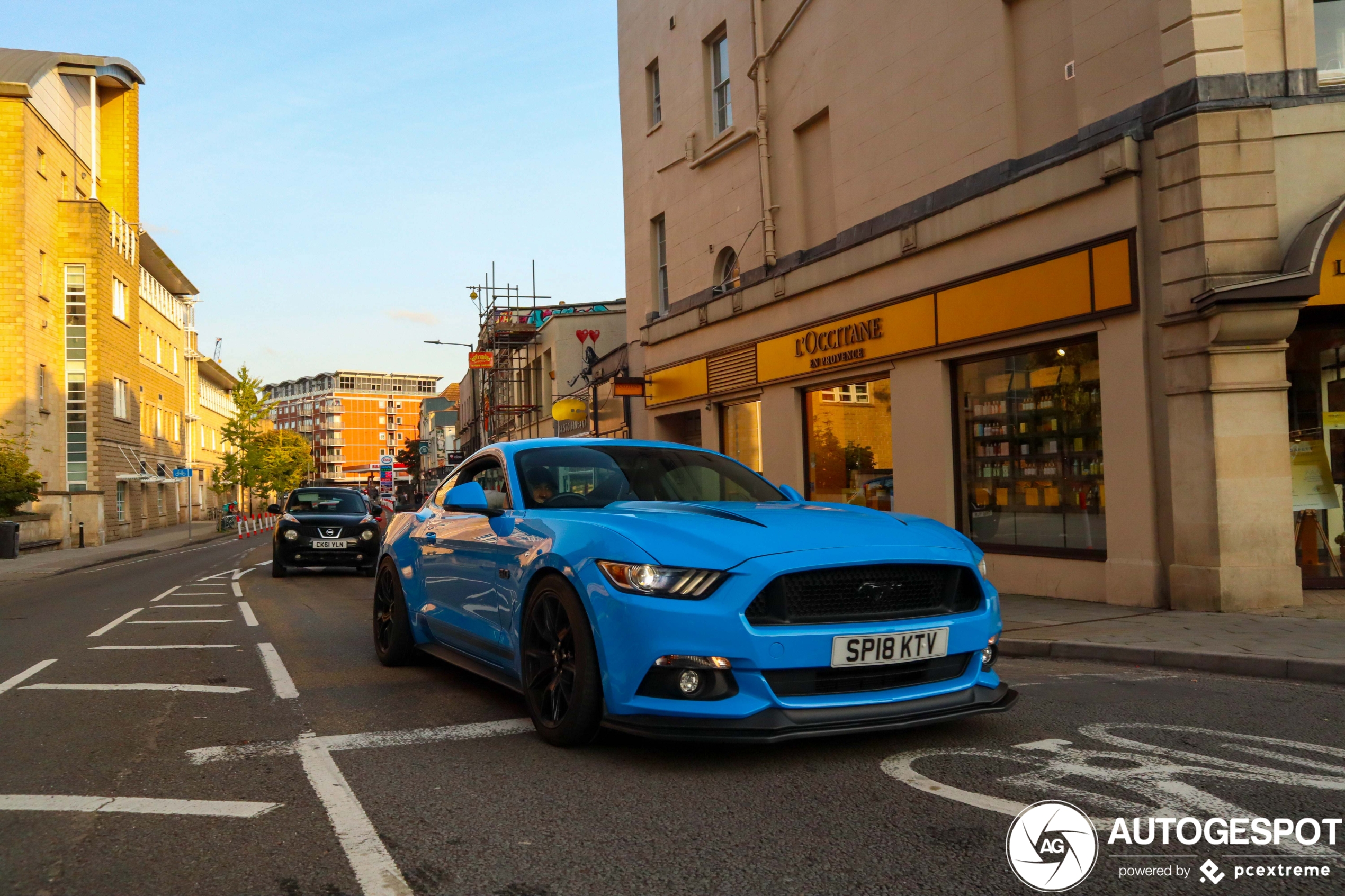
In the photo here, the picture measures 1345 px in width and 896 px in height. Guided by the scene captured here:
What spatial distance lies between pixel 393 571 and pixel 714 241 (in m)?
13.2

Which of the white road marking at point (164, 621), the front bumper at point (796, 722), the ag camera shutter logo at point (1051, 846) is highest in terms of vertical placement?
the front bumper at point (796, 722)

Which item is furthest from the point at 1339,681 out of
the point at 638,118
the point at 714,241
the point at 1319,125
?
the point at 638,118

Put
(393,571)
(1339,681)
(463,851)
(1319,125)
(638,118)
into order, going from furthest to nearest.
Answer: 1. (638,118)
2. (1319,125)
3. (393,571)
4. (1339,681)
5. (463,851)

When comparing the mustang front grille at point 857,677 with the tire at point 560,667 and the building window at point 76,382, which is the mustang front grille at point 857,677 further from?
the building window at point 76,382

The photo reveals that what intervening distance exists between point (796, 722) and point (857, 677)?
1.15 feet

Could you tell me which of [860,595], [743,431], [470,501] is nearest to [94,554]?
[743,431]

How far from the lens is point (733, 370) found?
712 inches

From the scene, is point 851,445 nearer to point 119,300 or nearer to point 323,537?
point 323,537

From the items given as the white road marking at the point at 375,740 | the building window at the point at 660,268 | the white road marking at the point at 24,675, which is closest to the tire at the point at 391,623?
the white road marking at the point at 375,740

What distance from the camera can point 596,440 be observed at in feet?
20.2

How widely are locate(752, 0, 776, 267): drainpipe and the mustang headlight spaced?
1354 centimetres

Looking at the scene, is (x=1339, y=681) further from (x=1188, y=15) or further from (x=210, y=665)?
(x=210, y=665)

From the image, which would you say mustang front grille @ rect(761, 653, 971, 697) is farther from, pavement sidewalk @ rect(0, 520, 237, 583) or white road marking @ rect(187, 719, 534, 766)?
pavement sidewalk @ rect(0, 520, 237, 583)

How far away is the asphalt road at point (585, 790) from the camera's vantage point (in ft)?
9.96
